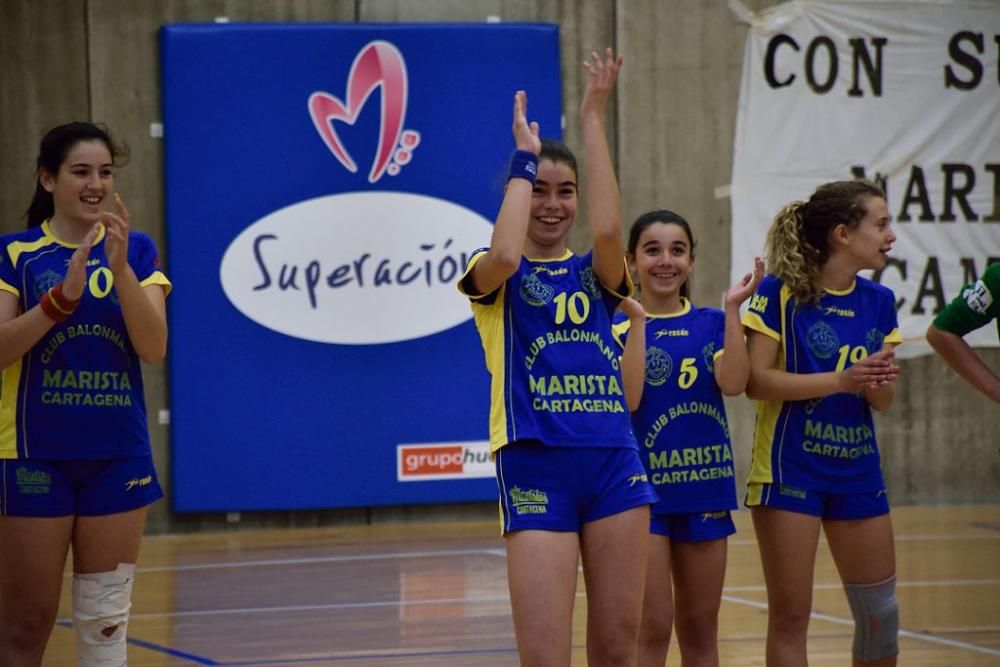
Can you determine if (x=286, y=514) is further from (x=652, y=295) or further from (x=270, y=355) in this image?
(x=652, y=295)

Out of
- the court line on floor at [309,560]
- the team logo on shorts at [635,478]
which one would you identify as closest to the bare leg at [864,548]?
the team logo on shorts at [635,478]

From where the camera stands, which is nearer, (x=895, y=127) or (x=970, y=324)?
(x=970, y=324)

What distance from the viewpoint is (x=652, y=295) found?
4.65 meters

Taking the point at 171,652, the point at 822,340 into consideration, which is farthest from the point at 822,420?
the point at 171,652

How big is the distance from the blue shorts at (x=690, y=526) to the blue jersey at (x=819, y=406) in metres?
0.18

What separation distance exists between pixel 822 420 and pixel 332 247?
19.1 ft

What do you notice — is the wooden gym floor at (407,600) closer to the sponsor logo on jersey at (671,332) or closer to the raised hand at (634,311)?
the sponsor logo on jersey at (671,332)

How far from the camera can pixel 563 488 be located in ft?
11.2

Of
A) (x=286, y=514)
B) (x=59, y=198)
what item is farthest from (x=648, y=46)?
(x=59, y=198)

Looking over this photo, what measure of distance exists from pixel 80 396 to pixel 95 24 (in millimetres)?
6366

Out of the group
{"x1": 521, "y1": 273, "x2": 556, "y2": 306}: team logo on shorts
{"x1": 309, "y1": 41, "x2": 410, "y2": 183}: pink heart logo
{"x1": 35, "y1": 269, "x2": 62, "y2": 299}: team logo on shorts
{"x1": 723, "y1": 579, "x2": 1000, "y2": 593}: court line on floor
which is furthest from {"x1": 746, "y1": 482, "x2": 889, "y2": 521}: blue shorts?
{"x1": 309, "y1": 41, "x2": 410, "y2": 183}: pink heart logo

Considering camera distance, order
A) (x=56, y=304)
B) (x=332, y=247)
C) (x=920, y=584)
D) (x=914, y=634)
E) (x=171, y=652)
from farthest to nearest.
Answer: (x=332, y=247), (x=920, y=584), (x=914, y=634), (x=171, y=652), (x=56, y=304)

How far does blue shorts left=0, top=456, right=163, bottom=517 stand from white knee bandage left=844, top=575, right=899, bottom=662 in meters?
2.10

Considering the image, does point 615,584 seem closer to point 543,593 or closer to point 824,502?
point 543,593
